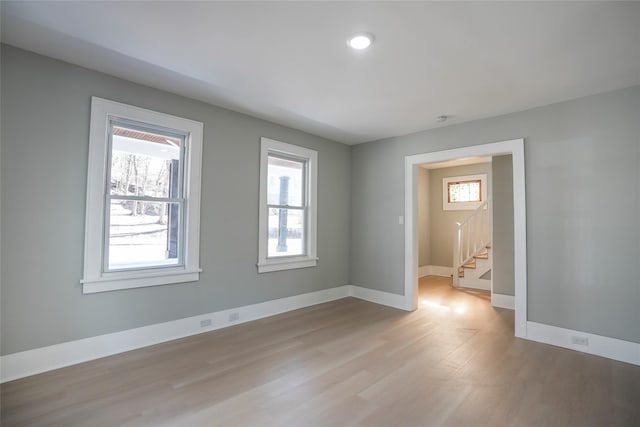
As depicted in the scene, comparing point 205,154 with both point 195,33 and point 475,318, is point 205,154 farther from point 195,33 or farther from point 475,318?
point 475,318

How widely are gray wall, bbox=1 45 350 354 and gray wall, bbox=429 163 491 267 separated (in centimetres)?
561

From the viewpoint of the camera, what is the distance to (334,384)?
2.43 m

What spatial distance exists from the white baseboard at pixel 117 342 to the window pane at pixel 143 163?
4.48ft

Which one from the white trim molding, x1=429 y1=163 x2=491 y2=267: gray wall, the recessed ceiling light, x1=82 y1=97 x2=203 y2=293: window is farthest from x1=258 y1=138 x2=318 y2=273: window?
x1=429 y1=163 x2=491 y2=267: gray wall

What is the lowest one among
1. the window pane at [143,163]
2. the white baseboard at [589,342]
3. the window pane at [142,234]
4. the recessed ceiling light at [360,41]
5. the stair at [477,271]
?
the white baseboard at [589,342]

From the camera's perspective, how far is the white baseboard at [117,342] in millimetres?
2430

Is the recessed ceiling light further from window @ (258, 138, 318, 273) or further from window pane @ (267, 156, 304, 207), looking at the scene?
window pane @ (267, 156, 304, 207)

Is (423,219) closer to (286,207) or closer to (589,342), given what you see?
(286,207)

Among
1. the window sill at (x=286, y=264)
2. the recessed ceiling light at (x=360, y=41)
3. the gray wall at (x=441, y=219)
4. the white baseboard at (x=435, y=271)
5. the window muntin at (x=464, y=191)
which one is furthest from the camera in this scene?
the white baseboard at (x=435, y=271)

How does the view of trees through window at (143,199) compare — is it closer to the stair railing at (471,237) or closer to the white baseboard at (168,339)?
the white baseboard at (168,339)

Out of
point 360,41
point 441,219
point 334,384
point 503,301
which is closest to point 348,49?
point 360,41

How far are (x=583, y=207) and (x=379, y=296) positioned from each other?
284 cm

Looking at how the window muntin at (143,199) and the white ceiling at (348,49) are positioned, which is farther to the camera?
the window muntin at (143,199)

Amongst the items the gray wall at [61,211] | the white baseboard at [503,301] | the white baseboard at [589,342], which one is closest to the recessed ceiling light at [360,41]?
the gray wall at [61,211]
